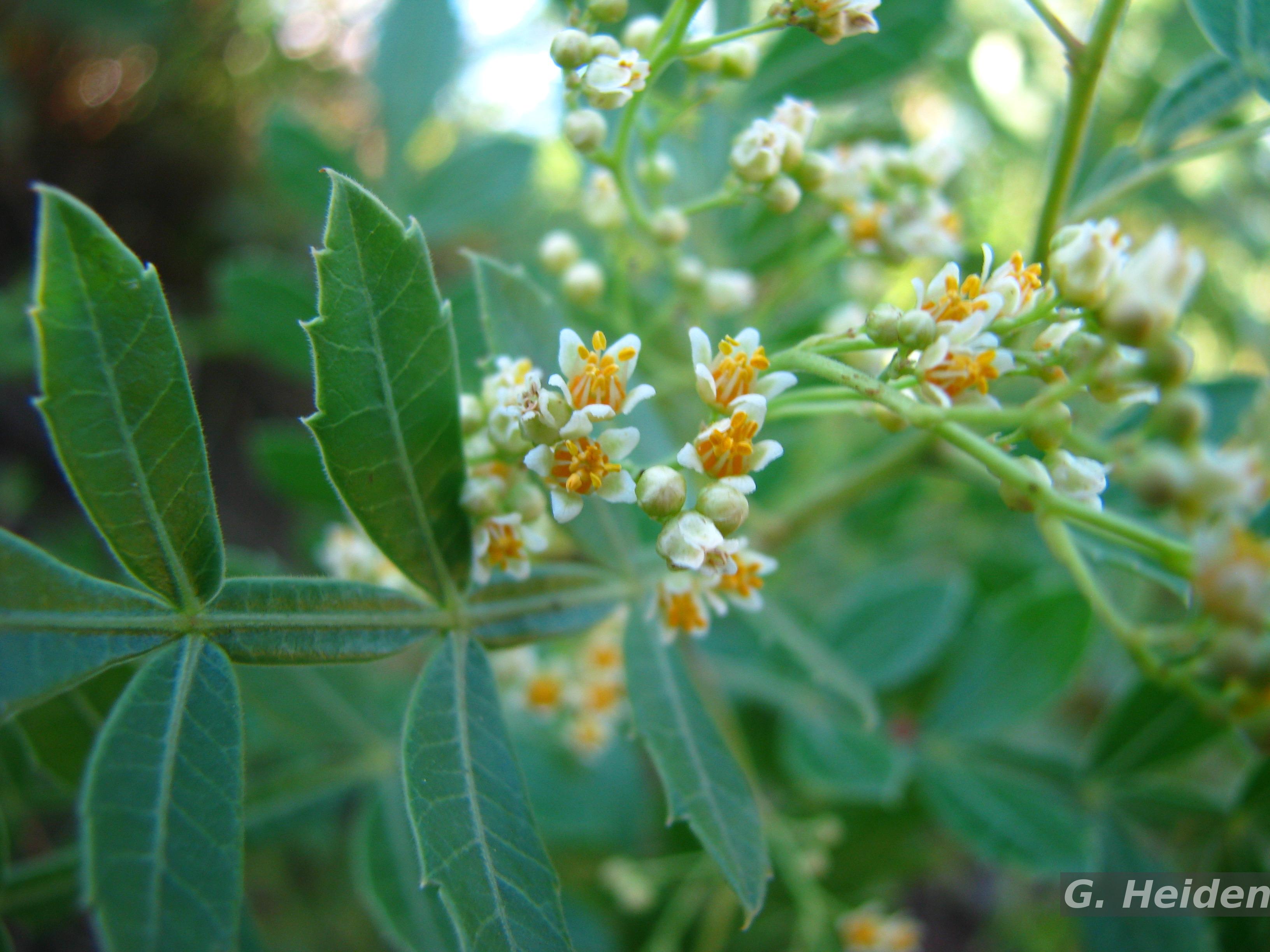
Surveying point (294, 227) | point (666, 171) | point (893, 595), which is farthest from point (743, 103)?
point (294, 227)

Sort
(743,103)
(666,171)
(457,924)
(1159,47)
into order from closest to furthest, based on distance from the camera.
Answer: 1. (457,924)
2. (666,171)
3. (743,103)
4. (1159,47)

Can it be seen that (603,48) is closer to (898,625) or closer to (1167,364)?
(1167,364)

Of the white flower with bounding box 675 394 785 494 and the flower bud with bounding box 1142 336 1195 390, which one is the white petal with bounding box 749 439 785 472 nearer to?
the white flower with bounding box 675 394 785 494

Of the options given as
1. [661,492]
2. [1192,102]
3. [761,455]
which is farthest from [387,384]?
[1192,102]

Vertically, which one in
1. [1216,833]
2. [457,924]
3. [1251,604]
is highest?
[1251,604]

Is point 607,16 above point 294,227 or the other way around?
above

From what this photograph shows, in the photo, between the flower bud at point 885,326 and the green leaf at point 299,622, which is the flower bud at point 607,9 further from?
the green leaf at point 299,622

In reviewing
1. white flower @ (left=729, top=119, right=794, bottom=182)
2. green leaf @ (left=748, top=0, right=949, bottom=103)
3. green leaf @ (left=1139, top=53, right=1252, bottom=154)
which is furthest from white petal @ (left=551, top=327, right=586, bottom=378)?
green leaf @ (left=748, top=0, right=949, bottom=103)

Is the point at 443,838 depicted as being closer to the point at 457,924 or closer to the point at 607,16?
the point at 457,924
